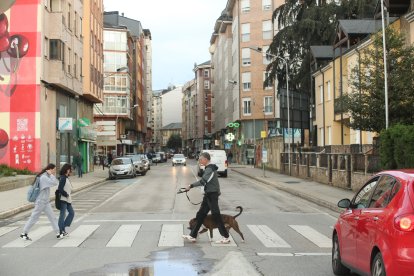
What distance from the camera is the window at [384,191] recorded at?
21.0 feet

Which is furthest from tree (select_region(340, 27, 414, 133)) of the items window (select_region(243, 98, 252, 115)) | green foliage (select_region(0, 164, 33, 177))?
window (select_region(243, 98, 252, 115))

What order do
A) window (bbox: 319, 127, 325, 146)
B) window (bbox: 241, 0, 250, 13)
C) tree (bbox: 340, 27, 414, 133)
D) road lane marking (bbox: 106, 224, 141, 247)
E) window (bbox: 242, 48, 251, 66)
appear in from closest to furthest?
1. road lane marking (bbox: 106, 224, 141, 247)
2. tree (bbox: 340, 27, 414, 133)
3. window (bbox: 319, 127, 325, 146)
4. window (bbox: 241, 0, 250, 13)
5. window (bbox: 242, 48, 251, 66)

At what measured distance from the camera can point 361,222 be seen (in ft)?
22.7

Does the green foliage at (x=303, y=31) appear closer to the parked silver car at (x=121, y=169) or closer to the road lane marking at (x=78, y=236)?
the parked silver car at (x=121, y=169)

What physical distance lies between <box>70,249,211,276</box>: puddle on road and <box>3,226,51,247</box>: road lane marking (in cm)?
323

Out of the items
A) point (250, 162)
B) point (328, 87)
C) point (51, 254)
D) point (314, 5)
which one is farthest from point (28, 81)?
point (250, 162)

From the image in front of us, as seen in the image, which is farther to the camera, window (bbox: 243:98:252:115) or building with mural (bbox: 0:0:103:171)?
window (bbox: 243:98:252:115)

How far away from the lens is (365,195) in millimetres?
7508

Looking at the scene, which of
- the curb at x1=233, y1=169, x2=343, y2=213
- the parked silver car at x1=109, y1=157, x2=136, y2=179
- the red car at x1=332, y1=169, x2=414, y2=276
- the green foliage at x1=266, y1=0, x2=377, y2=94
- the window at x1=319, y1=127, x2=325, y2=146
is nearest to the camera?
the red car at x1=332, y1=169, x2=414, y2=276

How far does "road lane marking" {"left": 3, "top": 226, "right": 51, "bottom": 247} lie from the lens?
442 inches

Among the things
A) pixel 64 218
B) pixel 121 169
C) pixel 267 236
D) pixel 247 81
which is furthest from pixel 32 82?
pixel 247 81

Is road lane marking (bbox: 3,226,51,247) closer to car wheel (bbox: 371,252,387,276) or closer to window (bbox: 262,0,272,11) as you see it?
car wheel (bbox: 371,252,387,276)

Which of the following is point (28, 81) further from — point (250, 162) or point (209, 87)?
point (209, 87)

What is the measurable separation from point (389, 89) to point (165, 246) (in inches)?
591
